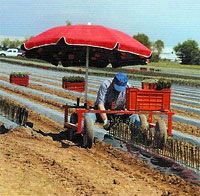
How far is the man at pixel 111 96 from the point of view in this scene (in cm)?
677

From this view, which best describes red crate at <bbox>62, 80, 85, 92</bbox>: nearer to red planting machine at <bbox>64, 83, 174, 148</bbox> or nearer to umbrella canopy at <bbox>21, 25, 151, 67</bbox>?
umbrella canopy at <bbox>21, 25, 151, 67</bbox>

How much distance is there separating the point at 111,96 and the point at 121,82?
38 centimetres

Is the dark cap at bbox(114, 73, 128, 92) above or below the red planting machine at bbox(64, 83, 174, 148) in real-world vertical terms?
above

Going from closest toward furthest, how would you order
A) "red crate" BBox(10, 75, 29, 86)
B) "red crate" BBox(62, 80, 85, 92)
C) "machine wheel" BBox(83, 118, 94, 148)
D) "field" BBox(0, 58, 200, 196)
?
"field" BBox(0, 58, 200, 196)
"machine wheel" BBox(83, 118, 94, 148)
"red crate" BBox(62, 80, 85, 92)
"red crate" BBox(10, 75, 29, 86)

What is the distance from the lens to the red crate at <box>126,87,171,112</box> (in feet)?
21.7

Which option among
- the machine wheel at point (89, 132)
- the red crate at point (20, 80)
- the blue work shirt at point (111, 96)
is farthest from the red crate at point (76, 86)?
the machine wheel at point (89, 132)

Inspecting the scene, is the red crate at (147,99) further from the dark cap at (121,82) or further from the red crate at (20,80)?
the red crate at (20,80)

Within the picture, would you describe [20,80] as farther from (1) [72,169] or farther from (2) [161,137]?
(1) [72,169]

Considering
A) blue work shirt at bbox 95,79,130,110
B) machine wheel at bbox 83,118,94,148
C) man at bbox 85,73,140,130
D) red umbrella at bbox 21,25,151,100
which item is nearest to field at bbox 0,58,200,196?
machine wheel at bbox 83,118,94,148

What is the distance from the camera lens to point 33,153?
609 cm

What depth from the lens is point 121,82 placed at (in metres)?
6.76

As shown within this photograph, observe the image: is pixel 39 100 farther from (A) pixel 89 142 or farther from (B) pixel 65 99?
(A) pixel 89 142

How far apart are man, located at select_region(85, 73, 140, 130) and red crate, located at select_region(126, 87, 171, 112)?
23 cm

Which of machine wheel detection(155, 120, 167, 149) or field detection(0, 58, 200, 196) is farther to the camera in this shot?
machine wheel detection(155, 120, 167, 149)
